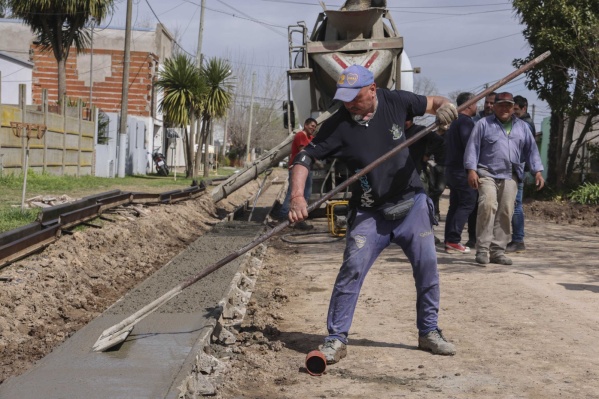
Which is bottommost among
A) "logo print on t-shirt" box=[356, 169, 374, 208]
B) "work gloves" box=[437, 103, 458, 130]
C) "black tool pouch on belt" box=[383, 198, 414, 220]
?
"black tool pouch on belt" box=[383, 198, 414, 220]

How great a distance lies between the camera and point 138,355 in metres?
5.91

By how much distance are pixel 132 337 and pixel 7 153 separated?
14.9 metres

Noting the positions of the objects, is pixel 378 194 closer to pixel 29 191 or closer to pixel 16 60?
pixel 29 191

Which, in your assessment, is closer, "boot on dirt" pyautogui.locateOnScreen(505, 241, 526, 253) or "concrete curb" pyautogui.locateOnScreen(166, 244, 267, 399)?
"concrete curb" pyautogui.locateOnScreen(166, 244, 267, 399)

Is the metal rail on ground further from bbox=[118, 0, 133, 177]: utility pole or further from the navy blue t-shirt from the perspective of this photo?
bbox=[118, 0, 133, 177]: utility pole

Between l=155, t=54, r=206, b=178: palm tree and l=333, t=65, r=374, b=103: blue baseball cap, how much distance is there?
2999 centimetres

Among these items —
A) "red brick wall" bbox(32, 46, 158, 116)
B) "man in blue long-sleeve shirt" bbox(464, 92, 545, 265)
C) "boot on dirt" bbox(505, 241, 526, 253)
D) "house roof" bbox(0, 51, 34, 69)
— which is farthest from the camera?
"red brick wall" bbox(32, 46, 158, 116)

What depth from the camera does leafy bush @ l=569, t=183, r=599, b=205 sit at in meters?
21.2

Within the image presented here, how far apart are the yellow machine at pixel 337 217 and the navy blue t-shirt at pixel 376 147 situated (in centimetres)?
650

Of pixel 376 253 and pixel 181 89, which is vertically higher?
pixel 181 89

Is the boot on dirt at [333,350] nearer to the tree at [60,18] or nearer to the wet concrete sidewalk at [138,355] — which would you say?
the wet concrete sidewalk at [138,355]

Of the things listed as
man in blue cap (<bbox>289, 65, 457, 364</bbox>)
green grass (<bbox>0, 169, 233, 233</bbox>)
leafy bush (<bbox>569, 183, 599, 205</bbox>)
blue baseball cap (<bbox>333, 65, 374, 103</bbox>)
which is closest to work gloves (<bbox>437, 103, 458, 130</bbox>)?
man in blue cap (<bbox>289, 65, 457, 364</bbox>)

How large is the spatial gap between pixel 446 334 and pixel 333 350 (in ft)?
3.79

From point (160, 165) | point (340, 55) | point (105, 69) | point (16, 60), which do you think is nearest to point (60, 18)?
point (16, 60)
